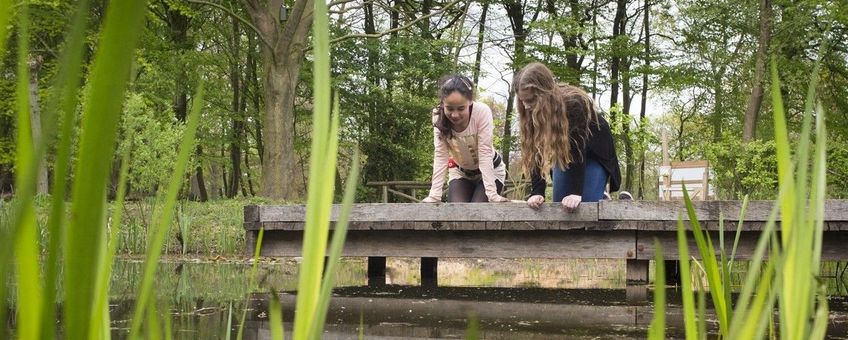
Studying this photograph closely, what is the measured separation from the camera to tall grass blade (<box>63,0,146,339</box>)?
0.84 ft

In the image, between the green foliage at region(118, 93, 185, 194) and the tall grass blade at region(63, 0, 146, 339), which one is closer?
the tall grass blade at region(63, 0, 146, 339)

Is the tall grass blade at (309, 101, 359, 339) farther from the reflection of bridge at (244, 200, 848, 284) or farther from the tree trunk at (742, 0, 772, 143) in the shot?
the tree trunk at (742, 0, 772, 143)

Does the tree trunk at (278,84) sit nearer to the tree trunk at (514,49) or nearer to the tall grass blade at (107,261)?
the tree trunk at (514,49)

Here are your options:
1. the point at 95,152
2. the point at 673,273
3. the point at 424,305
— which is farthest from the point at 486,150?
the point at 95,152

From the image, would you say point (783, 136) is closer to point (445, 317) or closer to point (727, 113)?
point (445, 317)

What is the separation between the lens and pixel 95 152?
273 mm

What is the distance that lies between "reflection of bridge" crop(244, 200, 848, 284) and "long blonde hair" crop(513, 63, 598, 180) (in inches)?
28.1

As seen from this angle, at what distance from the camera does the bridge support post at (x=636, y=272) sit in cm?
644

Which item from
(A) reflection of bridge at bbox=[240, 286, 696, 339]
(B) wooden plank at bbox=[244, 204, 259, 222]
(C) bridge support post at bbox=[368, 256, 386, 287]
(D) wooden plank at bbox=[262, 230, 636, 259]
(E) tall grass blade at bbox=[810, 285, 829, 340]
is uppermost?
(B) wooden plank at bbox=[244, 204, 259, 222]

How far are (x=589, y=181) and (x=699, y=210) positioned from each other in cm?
68

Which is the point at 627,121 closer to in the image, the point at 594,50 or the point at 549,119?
the point at 594,50

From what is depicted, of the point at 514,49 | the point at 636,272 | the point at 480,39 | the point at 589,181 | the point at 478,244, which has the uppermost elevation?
the point at 480,39

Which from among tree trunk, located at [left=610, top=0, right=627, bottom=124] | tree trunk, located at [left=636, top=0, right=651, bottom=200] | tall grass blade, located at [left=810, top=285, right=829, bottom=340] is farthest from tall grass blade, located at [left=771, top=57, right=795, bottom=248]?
tree trunk, located at [left=610, top=0, right=627, bottom=124]

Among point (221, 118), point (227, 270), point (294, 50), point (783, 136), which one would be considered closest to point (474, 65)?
point (221, 118)
